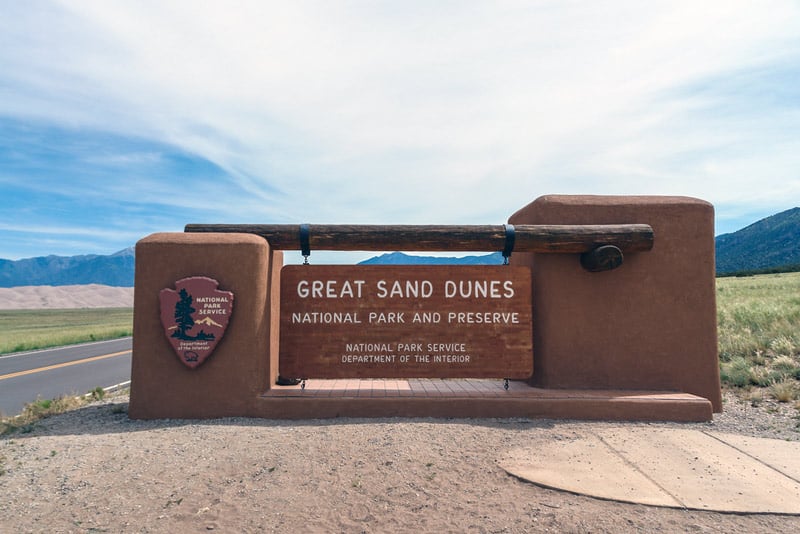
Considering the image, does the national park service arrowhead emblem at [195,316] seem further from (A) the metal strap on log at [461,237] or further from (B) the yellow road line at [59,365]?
(B) the yellow road line at [59,365]

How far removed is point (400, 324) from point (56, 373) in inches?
466

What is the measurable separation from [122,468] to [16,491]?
88 cm

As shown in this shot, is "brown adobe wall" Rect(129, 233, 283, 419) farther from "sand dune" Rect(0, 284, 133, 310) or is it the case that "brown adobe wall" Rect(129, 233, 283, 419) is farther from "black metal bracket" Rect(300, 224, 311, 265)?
"sand dune" Rect(0, 284, 133, 310)

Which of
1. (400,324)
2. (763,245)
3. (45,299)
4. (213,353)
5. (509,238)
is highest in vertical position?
(763,245)

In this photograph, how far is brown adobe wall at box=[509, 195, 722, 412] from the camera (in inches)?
313

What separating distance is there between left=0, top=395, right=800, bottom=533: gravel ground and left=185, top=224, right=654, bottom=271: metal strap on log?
8.02ft

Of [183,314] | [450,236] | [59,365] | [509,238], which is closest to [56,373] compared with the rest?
[59,365]

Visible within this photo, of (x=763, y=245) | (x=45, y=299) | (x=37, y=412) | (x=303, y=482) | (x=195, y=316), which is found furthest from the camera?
(x=45, y=299)

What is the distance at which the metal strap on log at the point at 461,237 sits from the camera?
25.3 ft

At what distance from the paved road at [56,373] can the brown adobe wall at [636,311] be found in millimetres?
9154

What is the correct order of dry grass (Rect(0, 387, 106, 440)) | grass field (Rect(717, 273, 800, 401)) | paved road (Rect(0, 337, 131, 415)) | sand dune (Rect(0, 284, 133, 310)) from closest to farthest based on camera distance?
dry grass (Rect(0, 387, 106, 440)) < grass field (Rect(717, 273, 800, 401)) < paved road (Rect(0, 337, 131, 415)) < sand dune (Rect(0, 284, 133, 310))

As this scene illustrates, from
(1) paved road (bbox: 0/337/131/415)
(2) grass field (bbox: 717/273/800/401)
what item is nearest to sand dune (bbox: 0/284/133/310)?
(1) paved road (bbox: 0/337/131/415)

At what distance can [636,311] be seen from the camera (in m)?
8.01

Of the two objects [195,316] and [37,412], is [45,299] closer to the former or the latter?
[37,412]
